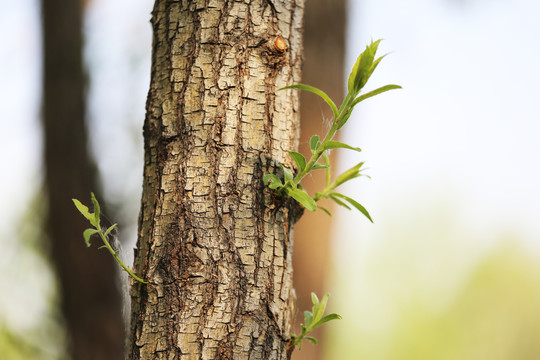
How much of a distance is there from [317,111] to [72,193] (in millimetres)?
1218

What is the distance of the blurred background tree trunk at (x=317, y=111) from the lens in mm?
1835

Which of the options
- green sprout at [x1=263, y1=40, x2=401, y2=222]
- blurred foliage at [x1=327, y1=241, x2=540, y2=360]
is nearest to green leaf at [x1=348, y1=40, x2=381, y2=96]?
green sprout at [x1=263, y1=40, x2=401, y2=222]

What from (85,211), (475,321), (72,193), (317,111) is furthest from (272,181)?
(475,321)

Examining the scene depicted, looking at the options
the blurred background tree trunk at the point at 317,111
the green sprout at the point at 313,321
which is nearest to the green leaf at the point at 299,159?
the green sprout at the point at 313,321

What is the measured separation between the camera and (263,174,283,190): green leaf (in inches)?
27.2

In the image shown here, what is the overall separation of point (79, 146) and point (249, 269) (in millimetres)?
1820

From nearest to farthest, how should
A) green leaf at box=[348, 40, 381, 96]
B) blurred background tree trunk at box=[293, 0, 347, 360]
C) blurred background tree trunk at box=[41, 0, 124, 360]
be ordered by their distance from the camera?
green leaf at box=[348, 40, 381, 96], blurred background tree trunk at box=[293, 0, 347, 360], blurred background tree trunk at box=[41, 0, 124, 360]

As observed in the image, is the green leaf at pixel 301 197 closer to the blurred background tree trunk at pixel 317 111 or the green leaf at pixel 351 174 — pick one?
the green leaf at pixel 351 174

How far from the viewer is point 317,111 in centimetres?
189

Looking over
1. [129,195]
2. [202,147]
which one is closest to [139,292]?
[202,147]

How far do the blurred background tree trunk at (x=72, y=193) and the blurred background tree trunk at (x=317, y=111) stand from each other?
85 cm

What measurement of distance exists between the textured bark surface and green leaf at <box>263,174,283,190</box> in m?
0.02

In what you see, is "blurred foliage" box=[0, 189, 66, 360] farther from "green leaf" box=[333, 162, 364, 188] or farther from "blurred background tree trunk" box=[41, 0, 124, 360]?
"green leaf" box=[333, 162, 364, 188]

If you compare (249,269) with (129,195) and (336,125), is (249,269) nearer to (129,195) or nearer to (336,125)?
(336,125)
